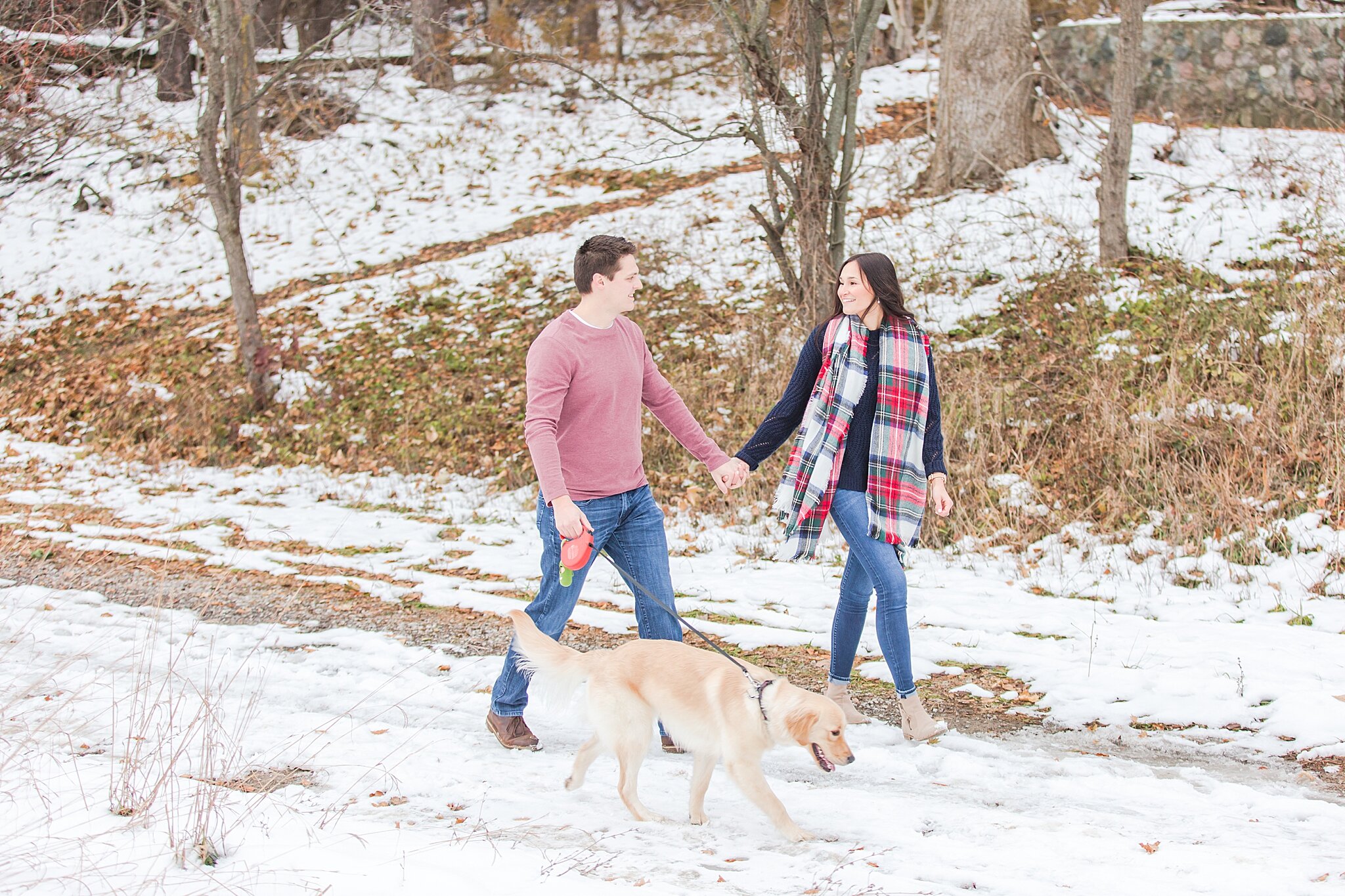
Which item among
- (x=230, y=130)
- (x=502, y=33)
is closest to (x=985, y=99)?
(x=230, y=130)

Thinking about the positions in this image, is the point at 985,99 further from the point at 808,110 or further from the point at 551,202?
the point at 551,202

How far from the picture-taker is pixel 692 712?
357 centimetres

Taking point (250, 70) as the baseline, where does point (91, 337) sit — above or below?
below

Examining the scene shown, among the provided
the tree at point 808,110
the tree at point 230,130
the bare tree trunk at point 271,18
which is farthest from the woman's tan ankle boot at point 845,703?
the bare tree trunk at point 271,18

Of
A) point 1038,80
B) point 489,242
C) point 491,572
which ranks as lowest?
point 491,572

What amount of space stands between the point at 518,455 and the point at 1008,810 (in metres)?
6.90

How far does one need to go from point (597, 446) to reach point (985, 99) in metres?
10.5

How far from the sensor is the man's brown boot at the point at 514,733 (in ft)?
14.3

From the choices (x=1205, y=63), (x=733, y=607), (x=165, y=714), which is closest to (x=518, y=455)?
(x=733, y=607)

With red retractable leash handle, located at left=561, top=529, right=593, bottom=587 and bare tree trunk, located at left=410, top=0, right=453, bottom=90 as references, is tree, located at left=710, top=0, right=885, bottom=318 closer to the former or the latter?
red retractable leash handle, located at left=561, top=529, right=593, bottom=587

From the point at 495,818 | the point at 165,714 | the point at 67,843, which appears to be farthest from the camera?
the point at 165,714

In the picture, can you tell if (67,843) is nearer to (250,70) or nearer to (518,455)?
(518,455)

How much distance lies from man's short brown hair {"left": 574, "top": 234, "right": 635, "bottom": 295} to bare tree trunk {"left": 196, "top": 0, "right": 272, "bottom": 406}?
28.8 feet

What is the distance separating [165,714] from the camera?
14.5 feet
